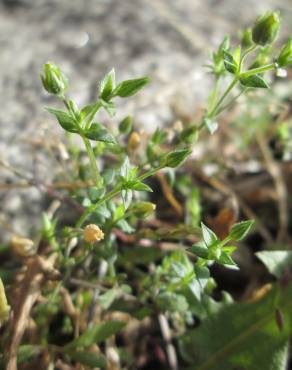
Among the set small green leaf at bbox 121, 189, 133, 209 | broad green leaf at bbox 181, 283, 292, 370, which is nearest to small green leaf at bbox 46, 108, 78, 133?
small green leaf at bbox 121, 189, 133, 209

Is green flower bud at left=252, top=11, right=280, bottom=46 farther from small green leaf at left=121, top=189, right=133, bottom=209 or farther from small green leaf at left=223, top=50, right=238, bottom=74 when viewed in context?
small green leaf at left=121, top=189, right=133, bottom=209

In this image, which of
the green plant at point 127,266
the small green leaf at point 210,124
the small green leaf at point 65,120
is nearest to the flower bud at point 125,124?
the green plant at point 127,266

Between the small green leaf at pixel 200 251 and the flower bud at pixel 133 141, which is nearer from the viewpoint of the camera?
the small green leaf at pixel 200 251

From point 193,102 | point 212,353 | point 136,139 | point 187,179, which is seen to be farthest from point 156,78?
point 212,353

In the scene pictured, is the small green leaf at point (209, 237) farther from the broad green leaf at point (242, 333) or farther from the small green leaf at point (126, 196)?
the broad green leaf at point (242, 333)

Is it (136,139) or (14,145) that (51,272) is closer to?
(136,139)

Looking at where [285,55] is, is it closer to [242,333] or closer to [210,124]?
[210,124]
